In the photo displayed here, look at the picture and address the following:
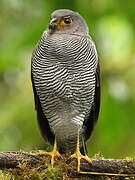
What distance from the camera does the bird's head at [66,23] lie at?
249 inches

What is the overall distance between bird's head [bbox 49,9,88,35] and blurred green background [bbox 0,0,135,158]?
726mm

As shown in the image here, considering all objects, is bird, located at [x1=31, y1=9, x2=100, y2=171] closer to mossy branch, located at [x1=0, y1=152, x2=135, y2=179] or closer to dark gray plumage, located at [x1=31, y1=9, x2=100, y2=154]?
dark gray plumage, located at [x1=31, y1=9, x2=100, y2=154]

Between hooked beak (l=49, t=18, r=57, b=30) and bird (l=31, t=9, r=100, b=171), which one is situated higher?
hooked beak (l=49, t=18, r=57, b=30)

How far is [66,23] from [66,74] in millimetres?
568

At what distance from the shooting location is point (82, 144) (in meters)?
6.80

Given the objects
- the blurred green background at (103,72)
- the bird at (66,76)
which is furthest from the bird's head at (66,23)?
the blurred green background at (103,72)

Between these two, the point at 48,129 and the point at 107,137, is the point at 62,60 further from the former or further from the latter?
the point at 107,137

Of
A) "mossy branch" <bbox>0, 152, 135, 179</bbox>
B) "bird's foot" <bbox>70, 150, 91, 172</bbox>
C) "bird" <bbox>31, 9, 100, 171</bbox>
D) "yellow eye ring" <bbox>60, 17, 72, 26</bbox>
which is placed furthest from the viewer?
"yellow eye ring" <bbox>60, 17, 72, 26</bbox>

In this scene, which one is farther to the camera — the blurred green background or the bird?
the blurred green background

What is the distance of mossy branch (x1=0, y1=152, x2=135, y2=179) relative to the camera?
559cm

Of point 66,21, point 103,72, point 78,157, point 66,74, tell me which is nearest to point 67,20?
point 66,21

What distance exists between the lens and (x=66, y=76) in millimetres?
6215

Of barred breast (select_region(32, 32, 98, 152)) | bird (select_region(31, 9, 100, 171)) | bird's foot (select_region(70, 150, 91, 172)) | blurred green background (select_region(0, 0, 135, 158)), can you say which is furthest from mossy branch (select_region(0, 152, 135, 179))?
blurred green background (select_region(0, 0, 135, 158))

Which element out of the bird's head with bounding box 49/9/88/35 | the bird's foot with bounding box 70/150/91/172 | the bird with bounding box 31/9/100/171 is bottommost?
the bird's foot with bounding box 70/150/91/172
